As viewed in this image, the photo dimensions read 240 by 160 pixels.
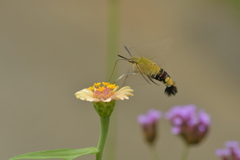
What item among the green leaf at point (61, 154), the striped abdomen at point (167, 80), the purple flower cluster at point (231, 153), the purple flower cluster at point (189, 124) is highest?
the striped abdomen at point (167, 80)

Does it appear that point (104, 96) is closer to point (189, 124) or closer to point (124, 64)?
point (189, 124)

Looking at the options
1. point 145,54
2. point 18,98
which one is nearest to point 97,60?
point 18,98

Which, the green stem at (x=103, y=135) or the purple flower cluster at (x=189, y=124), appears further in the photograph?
the purple flower cluster at (x=189, y=124)

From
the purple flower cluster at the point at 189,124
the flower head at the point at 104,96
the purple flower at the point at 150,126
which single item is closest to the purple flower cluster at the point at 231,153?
the purple flower cluster at the point at 189,124

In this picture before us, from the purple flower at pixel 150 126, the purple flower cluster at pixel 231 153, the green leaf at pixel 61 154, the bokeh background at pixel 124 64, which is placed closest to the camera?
the green leaf at pixel 61 154

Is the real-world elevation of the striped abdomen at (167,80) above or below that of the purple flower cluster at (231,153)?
above

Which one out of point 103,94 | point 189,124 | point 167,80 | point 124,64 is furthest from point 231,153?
point 124,64

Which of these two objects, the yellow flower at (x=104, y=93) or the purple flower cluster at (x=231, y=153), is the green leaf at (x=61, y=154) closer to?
the yellow flower at (x=104, y=93)
